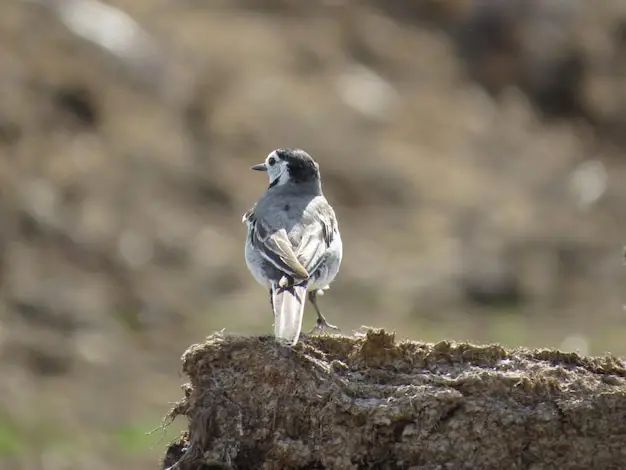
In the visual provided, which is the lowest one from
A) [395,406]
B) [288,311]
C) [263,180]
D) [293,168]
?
[395,406]

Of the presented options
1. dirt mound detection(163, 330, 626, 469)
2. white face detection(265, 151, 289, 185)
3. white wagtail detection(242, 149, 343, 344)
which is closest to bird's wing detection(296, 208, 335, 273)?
white wagtail detection(242, 149, 343, 344)

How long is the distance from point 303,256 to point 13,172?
58.7ft

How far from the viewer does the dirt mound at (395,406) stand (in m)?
9.01

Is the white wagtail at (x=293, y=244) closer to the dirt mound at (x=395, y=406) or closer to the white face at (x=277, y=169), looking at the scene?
the white face at (x=277, y=169)

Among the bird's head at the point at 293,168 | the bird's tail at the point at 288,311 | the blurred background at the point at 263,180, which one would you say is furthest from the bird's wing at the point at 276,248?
the blurred background at the point at 263,180

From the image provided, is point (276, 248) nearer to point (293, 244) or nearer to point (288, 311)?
point (293, 244)

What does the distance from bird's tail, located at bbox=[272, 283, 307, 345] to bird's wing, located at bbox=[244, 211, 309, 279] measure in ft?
0.54

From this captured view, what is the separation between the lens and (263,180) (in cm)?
3186

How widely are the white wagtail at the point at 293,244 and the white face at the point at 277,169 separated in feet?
0.05

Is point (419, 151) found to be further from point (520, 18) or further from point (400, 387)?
point (400, 387)

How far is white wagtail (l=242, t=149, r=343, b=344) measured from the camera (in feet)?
34.4

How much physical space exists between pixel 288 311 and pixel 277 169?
4033mm

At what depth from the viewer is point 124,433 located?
2094cm

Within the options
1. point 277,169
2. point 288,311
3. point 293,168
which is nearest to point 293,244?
point 288,311
